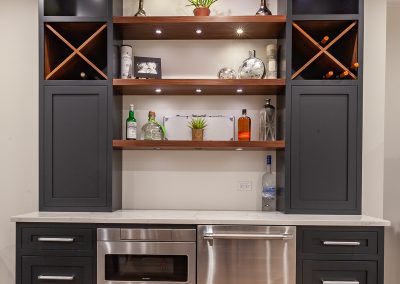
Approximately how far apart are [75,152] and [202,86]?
1.05 meters

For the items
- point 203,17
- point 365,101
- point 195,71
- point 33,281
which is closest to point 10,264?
point 33,281

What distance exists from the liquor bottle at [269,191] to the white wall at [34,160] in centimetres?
8

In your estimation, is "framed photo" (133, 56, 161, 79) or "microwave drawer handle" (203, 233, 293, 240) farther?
"framed photo" (133, 56, 161, 79)

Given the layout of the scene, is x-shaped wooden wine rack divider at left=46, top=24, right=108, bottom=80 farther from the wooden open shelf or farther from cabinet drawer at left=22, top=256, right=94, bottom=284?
cabinet drawer at left=22, top=256, right=94, bottom=284

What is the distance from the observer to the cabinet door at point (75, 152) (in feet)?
8.62

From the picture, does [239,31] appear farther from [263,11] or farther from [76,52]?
[76,52]

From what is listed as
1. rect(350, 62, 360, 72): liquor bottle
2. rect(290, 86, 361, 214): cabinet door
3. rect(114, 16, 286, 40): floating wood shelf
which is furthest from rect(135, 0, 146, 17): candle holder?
rect(350, 62, 360, 72): liquor bottle

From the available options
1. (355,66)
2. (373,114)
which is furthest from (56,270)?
(373,114)

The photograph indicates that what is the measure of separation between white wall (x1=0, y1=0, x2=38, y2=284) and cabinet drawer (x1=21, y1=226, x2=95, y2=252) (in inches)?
24.4

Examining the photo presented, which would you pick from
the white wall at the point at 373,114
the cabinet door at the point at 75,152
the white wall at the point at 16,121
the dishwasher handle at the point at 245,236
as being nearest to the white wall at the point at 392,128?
the white wall at the point at 373,114

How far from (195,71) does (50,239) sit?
5.41 ft

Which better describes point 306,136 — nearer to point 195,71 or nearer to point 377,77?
point 377,77

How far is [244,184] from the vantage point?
2.90 meters

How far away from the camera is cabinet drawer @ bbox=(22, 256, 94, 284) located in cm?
236
